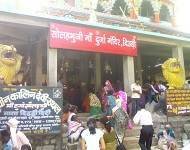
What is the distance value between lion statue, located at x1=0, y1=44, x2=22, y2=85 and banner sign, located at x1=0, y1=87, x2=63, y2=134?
128 centimetres

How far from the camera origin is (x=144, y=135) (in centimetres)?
957

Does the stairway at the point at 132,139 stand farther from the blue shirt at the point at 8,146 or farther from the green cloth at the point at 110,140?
the blue shirt at the point at 8,146

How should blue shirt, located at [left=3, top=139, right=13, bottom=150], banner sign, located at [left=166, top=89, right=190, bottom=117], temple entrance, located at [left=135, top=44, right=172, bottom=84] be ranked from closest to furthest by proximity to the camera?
1. blue shirt, located at [left=3, top=139, right=13, bottom=150]
2. banner sign, located at [left=166, top=89, right=190, bottom=117]
3. temple entrance, located at [left=135, top=44, right=172, bottom=84]

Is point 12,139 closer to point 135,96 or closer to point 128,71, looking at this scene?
point 135,96

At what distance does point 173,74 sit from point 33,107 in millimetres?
6418

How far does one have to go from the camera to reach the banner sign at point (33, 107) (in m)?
9.41

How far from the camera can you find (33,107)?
32.2 feet

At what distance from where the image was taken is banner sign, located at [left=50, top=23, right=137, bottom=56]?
11.4 metres

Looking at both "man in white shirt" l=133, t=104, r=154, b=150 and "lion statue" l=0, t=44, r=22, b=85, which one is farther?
"lion statue" l=0, t=44, r=22, b=85

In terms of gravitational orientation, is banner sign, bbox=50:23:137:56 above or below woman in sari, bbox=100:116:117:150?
A: above

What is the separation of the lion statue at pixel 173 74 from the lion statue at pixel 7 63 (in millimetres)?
5836

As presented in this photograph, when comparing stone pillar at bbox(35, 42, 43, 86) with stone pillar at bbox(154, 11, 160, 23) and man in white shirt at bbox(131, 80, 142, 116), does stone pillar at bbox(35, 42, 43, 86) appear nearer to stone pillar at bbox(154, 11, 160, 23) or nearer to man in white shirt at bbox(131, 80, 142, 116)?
man in white shirt at bbox(131, 80, 142, 116)

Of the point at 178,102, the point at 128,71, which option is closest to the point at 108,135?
the point at 128,71

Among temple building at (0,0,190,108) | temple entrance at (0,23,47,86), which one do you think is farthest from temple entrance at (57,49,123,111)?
temple entrance at (0,23,47,86)
